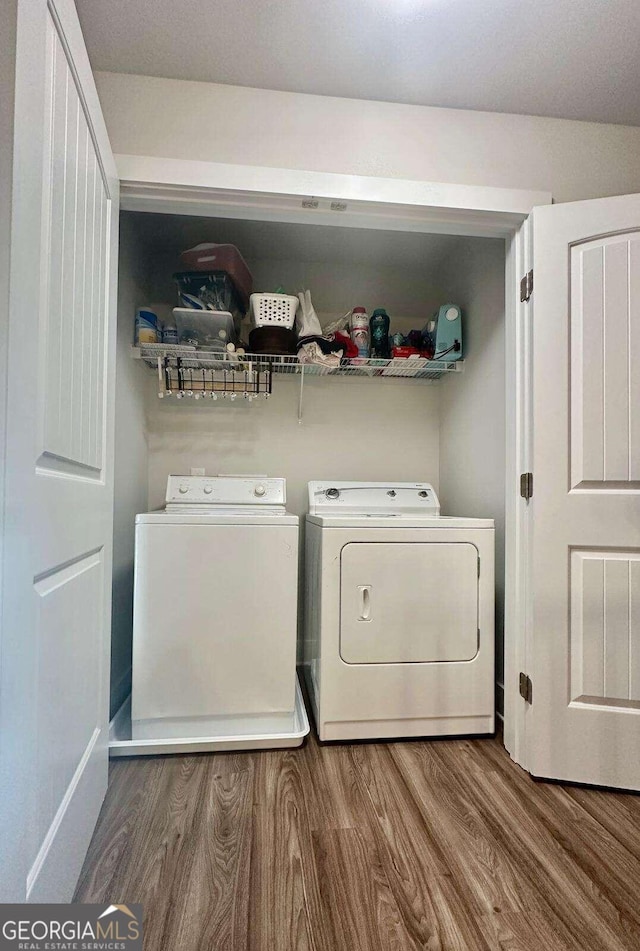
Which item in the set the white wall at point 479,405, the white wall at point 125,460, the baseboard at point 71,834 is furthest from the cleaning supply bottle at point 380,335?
the baseboard at point 71,834

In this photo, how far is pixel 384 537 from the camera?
1706 mm

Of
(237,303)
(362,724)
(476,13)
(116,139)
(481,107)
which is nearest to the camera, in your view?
(476,13)

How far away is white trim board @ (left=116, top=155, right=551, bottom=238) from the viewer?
1.44 meters

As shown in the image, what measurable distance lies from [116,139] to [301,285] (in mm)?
1227

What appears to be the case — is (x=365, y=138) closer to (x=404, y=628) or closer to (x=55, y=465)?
(x=55, y=465)

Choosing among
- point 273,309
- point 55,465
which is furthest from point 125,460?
point 55,465

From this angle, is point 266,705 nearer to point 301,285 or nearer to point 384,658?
point 384,658

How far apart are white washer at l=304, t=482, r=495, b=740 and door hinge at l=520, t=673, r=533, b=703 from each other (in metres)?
0.19

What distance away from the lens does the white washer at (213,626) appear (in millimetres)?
1585

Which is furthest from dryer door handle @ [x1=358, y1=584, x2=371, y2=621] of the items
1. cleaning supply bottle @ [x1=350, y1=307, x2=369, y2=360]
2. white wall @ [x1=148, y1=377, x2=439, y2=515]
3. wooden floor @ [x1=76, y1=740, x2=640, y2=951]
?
cleaning supply bottle @ [x1=350, y1=307, x2=369, y2=360]

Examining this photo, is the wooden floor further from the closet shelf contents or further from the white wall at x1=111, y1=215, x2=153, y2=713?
the closet shelf contents

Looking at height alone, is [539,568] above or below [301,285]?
below

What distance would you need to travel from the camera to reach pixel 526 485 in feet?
5.01

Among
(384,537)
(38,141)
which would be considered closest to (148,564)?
(384,537)
